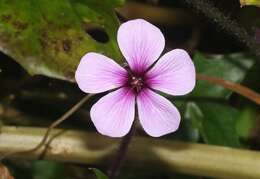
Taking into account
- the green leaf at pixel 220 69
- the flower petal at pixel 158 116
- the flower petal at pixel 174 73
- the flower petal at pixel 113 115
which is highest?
the flower petal at pixel 174 73

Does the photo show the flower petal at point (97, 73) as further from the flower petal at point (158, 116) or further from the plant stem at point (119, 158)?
the plant stem at point (119, 158)

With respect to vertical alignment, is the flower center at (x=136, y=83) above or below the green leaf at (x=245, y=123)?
above

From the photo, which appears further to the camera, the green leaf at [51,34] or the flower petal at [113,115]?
the green leaf at [51,34]

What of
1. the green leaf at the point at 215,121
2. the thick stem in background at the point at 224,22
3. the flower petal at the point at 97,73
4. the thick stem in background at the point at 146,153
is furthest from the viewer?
the green leaf at the point at 215,121

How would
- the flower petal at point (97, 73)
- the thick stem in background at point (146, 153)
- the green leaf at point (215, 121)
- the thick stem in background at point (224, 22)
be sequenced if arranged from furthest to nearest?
the green leaf at point (215, 121)
the thick stem in background at point (146, 153)
the thick stem in background at point (224, 22)
the flower petal at point (97, 73)

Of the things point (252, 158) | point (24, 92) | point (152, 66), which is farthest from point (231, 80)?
point (24, 92)

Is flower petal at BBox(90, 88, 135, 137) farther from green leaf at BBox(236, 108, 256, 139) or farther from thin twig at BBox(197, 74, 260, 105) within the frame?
green leaf at BBox(236, 108, 256, 139)

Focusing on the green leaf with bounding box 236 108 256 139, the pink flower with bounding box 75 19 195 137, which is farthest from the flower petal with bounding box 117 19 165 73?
the green leaf with bounding box 236 108 256 139

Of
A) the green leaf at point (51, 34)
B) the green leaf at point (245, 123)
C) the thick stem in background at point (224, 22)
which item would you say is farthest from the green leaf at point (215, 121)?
the green leaf at point (51, 34)
